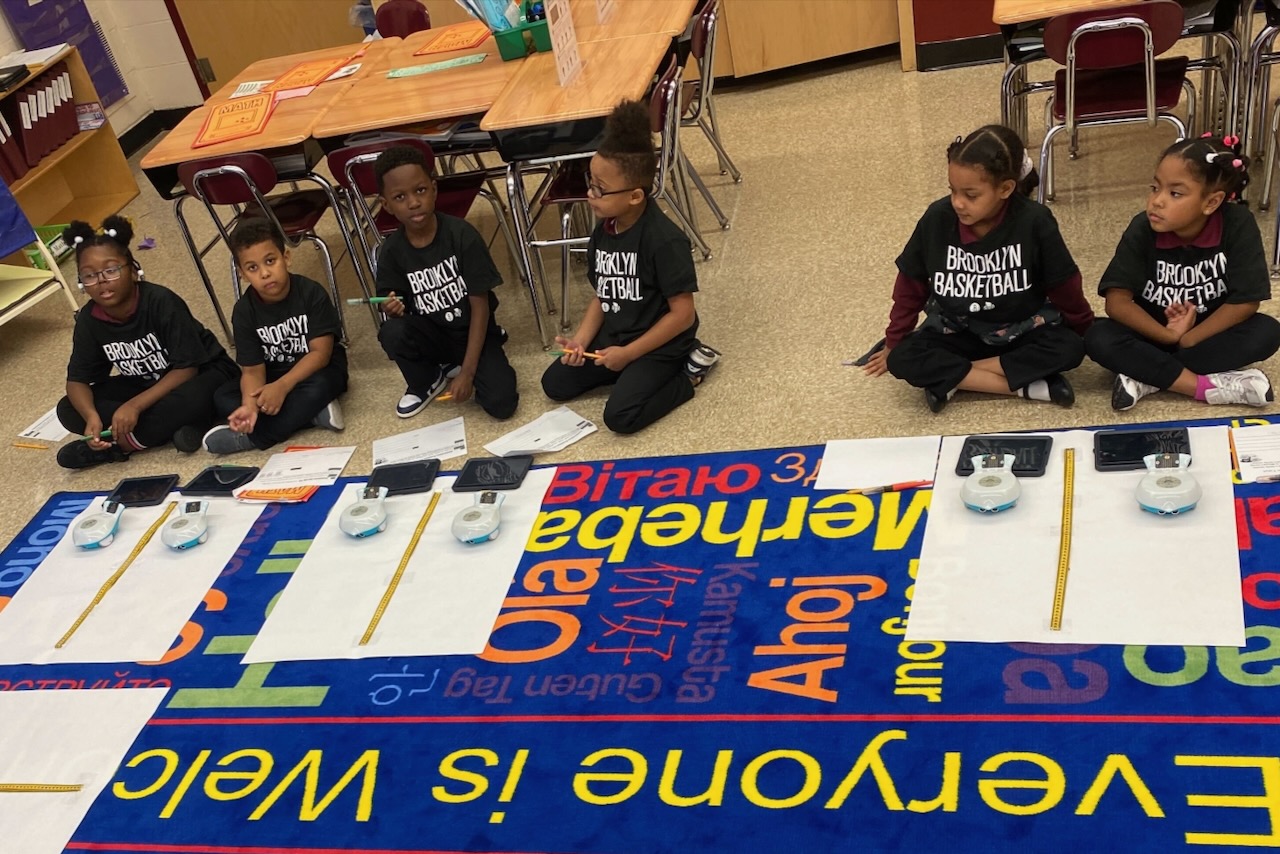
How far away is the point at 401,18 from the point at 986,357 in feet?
9.32

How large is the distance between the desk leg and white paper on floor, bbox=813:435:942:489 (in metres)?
1.06

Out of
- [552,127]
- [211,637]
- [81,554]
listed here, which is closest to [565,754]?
[211,637]

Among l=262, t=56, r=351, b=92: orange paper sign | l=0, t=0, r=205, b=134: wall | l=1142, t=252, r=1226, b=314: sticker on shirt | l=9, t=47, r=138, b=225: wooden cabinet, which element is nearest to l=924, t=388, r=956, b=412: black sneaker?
l=1142, t=252, r=1226, b=314: sticker on shirt

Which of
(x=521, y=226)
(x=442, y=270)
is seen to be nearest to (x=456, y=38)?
(x=521, y=226)

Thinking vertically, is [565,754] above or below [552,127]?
below

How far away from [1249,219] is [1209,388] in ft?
1.17

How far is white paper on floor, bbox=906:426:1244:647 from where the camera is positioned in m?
2.00

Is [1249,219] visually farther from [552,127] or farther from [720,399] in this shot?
[552,127]

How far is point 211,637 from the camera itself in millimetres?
2475

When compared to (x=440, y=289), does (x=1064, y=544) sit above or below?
below

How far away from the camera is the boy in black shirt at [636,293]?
286 centimetres

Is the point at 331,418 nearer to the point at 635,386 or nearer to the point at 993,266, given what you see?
the point at 635,386

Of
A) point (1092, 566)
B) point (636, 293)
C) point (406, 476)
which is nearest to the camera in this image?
point (1092, 566)

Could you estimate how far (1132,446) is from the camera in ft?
7.84
